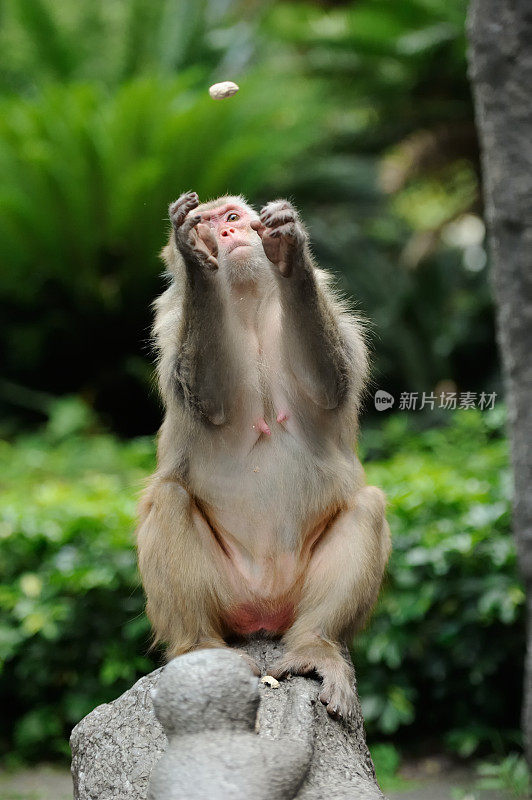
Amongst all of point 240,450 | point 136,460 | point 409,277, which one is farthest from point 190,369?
point 409,277

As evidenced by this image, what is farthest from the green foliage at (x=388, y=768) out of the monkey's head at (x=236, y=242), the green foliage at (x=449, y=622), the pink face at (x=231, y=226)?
the pink face at (x=231, y=226)

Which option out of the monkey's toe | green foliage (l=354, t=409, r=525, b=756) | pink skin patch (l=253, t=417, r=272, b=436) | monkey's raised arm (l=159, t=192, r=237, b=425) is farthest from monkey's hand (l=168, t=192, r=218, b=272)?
green foliage (l=354, t=409, r=525, b=756)

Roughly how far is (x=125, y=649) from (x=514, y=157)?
372 cm

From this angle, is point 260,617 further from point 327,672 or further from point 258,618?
point 327,672

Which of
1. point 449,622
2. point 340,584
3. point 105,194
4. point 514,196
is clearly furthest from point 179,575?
point 105,194

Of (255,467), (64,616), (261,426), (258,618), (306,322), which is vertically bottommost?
(64,616)

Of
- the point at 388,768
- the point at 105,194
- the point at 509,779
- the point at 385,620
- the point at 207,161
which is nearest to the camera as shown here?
the point at 509,779

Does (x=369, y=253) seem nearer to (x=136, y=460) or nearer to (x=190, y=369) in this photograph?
(x=136, y=460)

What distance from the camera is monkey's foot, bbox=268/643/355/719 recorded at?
3.40 metres

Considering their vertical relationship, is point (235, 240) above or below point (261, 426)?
above

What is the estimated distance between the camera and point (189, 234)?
138 inches

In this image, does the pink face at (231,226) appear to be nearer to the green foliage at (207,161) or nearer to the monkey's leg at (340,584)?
the monkey's leg at (340,584)

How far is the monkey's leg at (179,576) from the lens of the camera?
3695 mm

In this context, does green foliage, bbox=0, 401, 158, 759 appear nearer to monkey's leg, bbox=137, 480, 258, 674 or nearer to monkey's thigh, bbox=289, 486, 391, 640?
monkey's leg, bbox=137, 480, 258, 674
